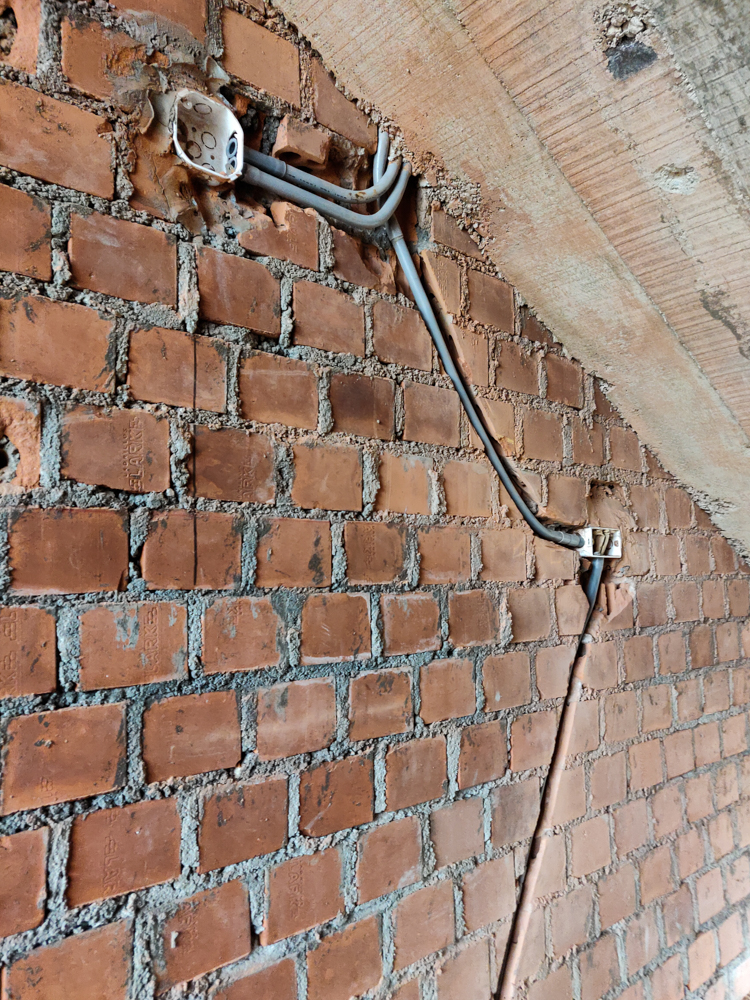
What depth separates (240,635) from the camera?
32.8 inches

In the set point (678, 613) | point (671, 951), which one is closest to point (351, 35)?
point (678, 613)

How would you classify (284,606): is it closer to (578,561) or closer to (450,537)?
(450,537)

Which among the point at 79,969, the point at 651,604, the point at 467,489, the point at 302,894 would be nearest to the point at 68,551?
the point at 79,969

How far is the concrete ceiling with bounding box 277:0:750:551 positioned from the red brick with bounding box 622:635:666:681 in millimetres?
497

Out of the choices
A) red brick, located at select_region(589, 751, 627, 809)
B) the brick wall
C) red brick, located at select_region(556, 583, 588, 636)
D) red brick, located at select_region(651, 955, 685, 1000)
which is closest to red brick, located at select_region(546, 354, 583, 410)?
the brick wall

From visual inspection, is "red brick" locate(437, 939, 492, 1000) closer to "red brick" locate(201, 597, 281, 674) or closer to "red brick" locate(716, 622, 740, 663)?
"red brick" locate(201, 597, 281, 674)

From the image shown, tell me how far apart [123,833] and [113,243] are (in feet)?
2.18

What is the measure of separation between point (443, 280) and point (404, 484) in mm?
367

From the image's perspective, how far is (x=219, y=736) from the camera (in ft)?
2.64

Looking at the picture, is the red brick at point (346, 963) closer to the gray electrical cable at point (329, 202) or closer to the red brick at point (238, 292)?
the red brick at point (238, 292)

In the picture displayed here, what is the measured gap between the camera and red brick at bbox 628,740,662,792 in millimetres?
1374

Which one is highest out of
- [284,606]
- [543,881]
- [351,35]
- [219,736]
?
[351,35]

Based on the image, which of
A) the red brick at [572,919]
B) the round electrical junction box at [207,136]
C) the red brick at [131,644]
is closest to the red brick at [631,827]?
the red brick at [572,919]

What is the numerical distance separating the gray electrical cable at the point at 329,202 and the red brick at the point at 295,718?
673 mm
